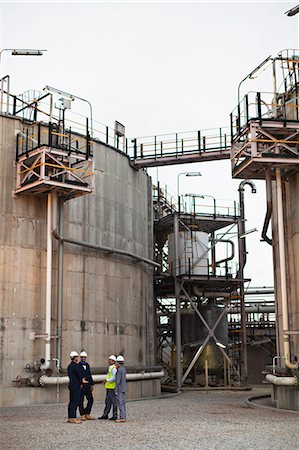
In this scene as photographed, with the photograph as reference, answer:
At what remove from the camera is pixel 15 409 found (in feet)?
65.6

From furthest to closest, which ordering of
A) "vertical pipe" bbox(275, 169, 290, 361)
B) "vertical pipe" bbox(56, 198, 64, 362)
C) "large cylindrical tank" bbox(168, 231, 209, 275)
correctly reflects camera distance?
1. "large cylindrical tank" bbox(168, 231, 209, 275)
2. "vertical pipe" bbox(56, 198, 64, 362)
3. "vertical pipe" bbox(275, 169, 290, 361)

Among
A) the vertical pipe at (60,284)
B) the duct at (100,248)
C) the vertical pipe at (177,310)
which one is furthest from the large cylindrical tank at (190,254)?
the vertical pipe at (60,284)

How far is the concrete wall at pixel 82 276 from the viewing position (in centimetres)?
2203

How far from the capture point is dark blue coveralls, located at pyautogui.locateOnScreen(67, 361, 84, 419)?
49.0ft

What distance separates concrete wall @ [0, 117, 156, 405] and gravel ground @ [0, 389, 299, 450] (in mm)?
3185

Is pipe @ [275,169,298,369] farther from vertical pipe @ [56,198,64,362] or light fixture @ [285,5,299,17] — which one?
vertical pipe @ [56,198,64,362]

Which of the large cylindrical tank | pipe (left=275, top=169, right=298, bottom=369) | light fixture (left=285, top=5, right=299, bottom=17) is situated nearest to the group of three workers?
pipe (left=275, top=169, right=298, bottom=369)

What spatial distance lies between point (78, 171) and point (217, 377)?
628 inches

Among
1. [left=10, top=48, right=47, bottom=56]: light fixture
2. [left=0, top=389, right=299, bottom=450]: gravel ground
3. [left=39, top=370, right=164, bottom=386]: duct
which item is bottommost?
[left=0, top=389, right=299, bottom=450]: gravel ground

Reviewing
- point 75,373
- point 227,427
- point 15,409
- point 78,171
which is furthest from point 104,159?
point 227,427

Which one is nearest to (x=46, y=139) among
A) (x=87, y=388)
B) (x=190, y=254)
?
(x=87, y=388)

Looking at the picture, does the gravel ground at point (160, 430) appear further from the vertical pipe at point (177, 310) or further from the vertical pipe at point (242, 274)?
the vertical pipe at point (242, 274)

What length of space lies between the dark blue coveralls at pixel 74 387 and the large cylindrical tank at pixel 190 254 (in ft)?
58.6

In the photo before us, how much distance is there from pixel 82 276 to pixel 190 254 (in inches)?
404
